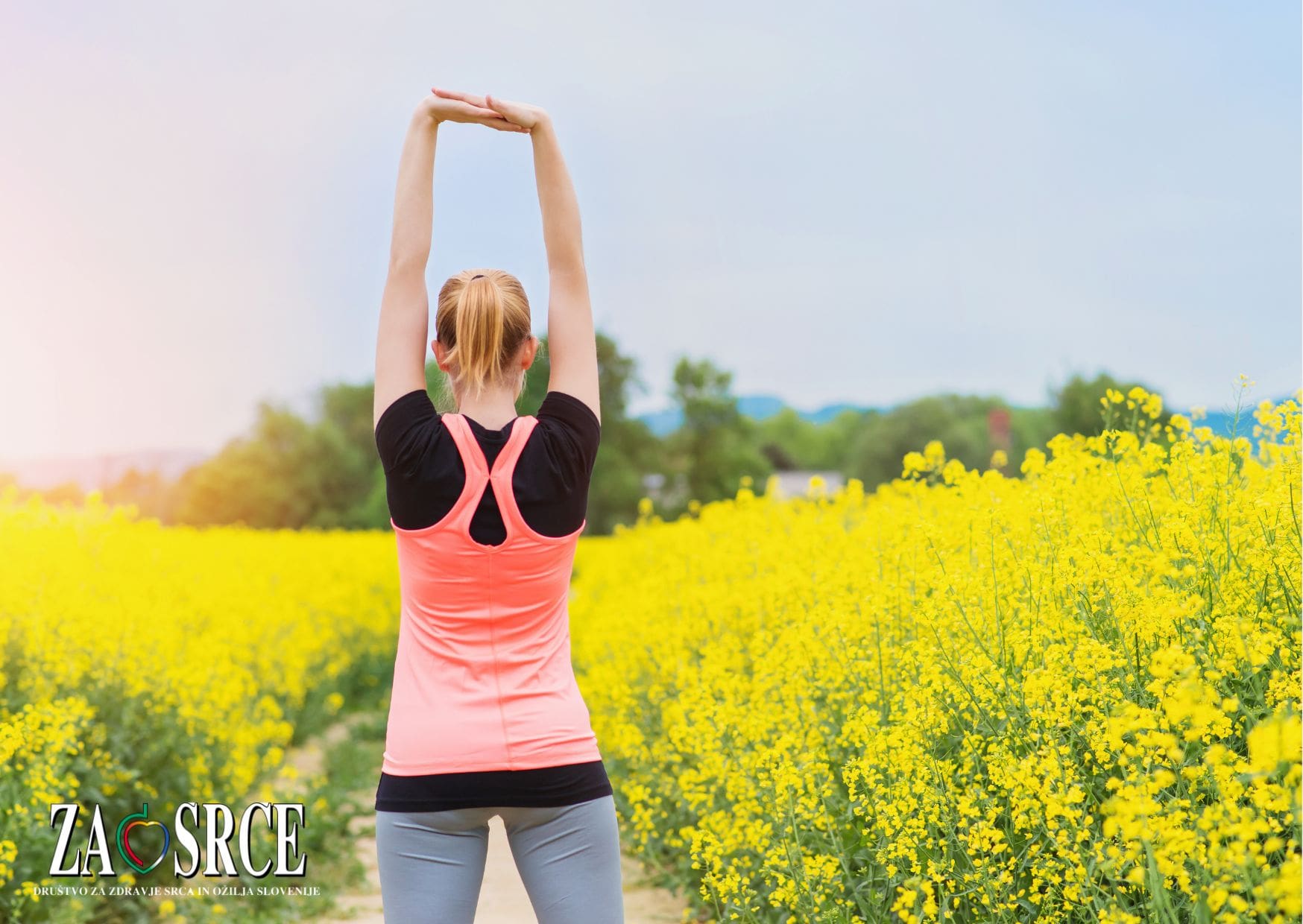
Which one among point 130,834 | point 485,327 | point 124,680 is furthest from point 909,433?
point 485,327

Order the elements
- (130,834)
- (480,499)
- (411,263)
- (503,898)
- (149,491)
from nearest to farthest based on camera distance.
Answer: (480,499)
(411,263)
(503,898)
(130,834)
(149,491)

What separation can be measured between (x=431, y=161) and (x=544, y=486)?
2.31 feet

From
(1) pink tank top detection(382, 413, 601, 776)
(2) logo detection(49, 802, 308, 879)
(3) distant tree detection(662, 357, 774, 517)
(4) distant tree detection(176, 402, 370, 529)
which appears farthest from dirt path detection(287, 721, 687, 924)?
(4) distant tree detection(176, 402, 370, 529)

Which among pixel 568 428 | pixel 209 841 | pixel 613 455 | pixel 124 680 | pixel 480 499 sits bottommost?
pixel 209 841

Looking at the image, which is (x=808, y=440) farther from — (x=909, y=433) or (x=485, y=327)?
(x=485, y=327)

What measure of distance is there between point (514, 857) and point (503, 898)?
340cm

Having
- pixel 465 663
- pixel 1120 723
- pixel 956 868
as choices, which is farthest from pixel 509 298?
pixel 956 868

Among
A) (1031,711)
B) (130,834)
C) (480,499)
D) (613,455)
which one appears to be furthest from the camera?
(613,455)

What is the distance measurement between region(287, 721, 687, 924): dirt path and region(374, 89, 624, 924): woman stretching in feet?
7.55

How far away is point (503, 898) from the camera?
511 cm

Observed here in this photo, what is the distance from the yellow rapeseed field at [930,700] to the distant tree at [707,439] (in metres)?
30.9

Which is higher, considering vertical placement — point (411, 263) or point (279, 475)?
point (279, 475)

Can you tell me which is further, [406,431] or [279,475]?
[279,475]

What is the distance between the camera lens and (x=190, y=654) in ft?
21.1
